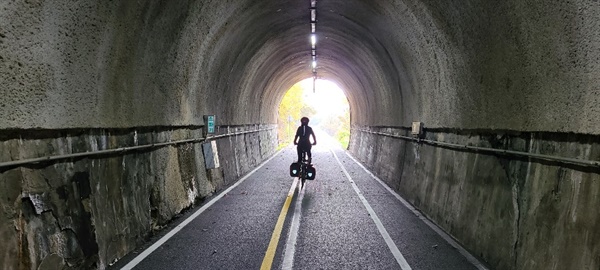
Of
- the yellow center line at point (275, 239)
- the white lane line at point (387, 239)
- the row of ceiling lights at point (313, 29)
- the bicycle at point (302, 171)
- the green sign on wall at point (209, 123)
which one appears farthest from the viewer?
the bicycle at point (302, 171)

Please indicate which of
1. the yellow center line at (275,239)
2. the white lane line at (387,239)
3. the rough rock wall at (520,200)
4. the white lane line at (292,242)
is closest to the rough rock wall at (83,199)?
the yellow center line at (275,239)

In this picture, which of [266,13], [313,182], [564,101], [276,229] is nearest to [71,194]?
[276,229]

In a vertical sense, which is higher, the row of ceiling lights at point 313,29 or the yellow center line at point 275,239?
the row of ceiling lights at point 313,29

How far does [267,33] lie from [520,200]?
10.9 m

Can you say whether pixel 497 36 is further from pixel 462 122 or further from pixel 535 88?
pixel 462 122

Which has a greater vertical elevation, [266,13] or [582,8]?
[266,13]

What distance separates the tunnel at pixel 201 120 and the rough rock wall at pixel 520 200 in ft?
0.09

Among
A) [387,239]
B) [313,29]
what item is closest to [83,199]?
[387,239]

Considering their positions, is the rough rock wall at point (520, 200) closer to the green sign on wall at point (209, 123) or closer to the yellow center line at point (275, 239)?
the yellow center line at point (275, 239)

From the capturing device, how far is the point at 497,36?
614 cm

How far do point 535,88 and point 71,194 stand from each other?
5795mm

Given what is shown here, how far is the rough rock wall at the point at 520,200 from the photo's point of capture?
14.8ft

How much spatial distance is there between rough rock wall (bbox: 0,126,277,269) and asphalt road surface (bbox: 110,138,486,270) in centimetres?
40

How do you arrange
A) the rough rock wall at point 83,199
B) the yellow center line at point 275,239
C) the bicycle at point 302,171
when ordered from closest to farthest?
the rough rock wall at point 83,199, the yellow center line at point 275,239, the bicycle at point 302,171
